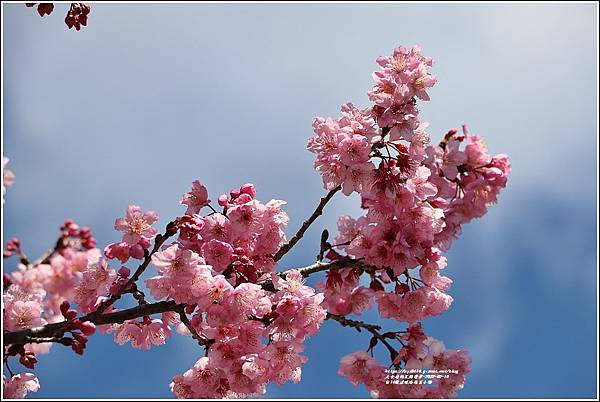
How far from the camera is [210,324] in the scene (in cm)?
388

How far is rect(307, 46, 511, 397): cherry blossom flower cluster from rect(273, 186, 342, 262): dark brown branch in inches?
3.7

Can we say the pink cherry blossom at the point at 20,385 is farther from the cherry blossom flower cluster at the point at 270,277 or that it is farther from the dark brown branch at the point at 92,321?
the dark brown branch at the point at 92,321

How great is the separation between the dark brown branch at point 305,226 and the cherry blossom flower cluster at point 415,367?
0.94 metres

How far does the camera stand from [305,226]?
167 inches

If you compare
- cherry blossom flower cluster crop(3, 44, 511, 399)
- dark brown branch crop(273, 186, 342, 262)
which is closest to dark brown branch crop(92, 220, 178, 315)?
cherry blossom flower cluster crop(3, 44, 511, 399)

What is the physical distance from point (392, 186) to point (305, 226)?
63 cm

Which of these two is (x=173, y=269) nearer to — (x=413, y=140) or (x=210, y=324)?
(x=210, y=324)

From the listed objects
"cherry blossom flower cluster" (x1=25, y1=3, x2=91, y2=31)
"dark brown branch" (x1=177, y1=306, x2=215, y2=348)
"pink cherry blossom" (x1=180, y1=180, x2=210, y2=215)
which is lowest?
"dark brown branch" (x1=177, y1=306, x2=215, y2=348)

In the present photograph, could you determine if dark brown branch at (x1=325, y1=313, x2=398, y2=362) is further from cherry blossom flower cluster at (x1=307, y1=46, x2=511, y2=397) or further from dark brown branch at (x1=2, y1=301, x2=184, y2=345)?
dark brown branch at (x1=2, y1=301, x2=184, y2=345)

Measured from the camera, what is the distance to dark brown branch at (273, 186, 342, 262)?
4.25m

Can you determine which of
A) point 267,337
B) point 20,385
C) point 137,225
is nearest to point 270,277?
point 267,337

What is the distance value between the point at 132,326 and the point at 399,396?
1928 mm

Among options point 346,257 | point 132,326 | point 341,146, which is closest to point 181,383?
point 132,326

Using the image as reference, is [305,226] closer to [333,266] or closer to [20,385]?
[333,266]
